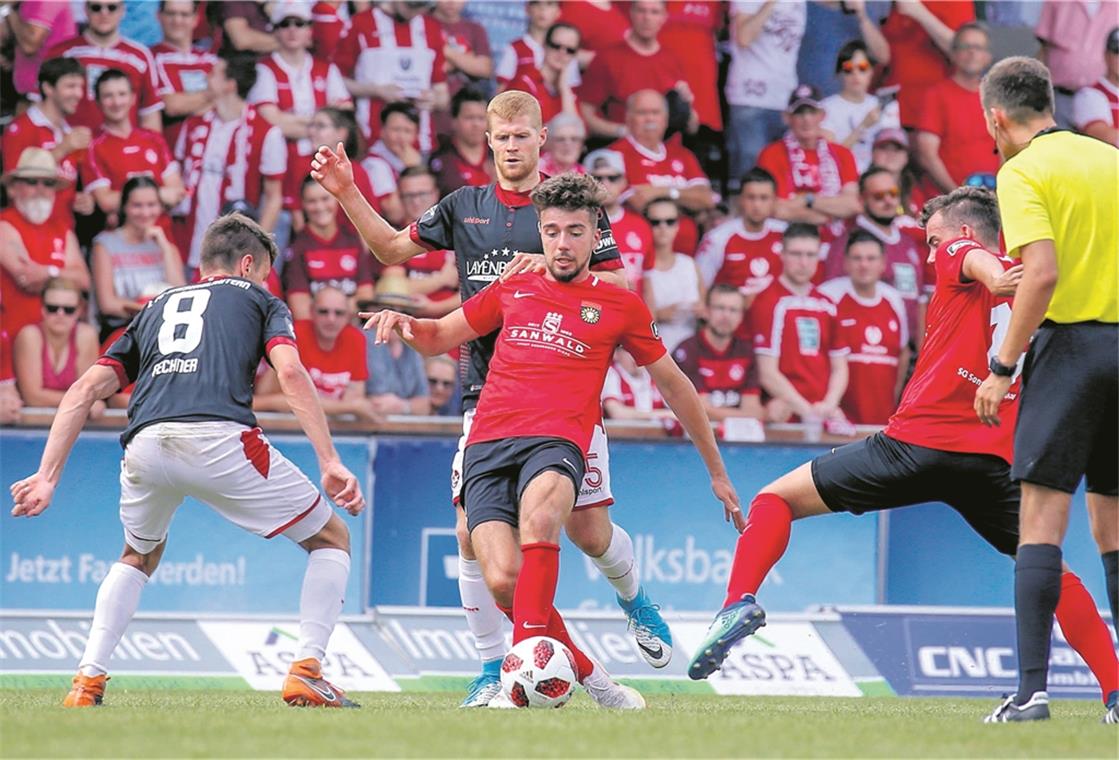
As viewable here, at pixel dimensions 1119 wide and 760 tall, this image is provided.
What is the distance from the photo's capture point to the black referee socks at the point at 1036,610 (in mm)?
6316

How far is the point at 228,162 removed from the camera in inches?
503

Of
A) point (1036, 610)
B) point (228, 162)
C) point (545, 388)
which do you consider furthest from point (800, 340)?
point (1036, 610)

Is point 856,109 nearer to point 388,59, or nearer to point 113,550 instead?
point 388,59

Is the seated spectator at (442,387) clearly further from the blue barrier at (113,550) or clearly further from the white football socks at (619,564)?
the white football socks at (619,564)

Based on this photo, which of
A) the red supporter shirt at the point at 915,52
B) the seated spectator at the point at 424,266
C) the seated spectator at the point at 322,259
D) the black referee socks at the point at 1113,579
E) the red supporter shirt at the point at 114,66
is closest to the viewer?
the black referee socks at the point at 1113,579

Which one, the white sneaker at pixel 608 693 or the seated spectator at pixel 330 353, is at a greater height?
the seated spectator at pixel 330 353

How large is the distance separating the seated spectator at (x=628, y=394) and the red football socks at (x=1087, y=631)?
18.2ft

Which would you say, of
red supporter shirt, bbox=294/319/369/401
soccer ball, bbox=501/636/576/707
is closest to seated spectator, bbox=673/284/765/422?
red supporter shirt, bbox=294/319/369/401

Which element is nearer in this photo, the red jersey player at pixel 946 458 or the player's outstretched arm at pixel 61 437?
the red jersey player at pixel 946 458

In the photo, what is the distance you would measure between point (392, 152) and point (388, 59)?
2.72 feet

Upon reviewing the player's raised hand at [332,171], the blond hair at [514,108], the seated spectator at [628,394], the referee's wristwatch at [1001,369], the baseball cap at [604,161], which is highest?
the blond hair at [514,108]

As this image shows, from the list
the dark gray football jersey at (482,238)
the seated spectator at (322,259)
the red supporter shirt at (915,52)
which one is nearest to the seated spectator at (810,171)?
the red supporter shirt at (915,52)

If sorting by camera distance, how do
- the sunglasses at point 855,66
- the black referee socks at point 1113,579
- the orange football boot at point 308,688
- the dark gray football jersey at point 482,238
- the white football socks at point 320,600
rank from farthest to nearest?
the sunglasses at point 855,66 → the dark gray football jersey at point 482,238 → the white football socks at point 320,600 → the orange football boot at point 308,688 → the black referee socks at point 1113,579

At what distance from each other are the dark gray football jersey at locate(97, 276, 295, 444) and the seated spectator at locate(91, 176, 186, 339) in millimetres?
4525
